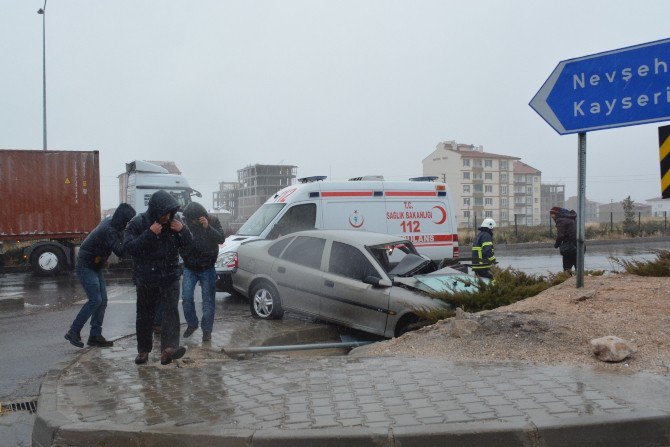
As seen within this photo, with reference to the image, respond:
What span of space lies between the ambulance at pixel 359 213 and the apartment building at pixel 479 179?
7158 centimetres

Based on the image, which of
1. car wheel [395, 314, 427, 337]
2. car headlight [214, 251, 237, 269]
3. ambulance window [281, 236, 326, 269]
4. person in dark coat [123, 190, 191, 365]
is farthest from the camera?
car headlight [214, 251, 237, 269]

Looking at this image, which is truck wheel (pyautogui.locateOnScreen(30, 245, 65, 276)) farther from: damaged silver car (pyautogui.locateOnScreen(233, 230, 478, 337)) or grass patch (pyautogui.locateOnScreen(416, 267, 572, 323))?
grass patch (pyautogui.locateOnScreen(416, 267, 572, 323))

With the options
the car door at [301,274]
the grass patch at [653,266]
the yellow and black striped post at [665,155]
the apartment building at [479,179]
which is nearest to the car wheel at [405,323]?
the car door at [301,274]

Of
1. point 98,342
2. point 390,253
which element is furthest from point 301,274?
point 98,342

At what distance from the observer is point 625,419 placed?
3947mm

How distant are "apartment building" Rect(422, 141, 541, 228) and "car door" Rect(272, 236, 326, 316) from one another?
7726cm

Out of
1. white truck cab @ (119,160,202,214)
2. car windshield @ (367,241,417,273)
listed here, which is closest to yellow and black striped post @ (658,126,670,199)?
car windshield @ (367,241,417,273)

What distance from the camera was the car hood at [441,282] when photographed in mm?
7789

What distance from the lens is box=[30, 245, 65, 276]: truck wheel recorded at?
696 inches

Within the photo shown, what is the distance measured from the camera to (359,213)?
13.2 metres

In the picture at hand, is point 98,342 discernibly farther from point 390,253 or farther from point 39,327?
point 390,253

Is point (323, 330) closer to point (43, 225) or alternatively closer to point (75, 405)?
point (75, 405)

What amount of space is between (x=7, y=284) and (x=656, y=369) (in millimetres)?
15406

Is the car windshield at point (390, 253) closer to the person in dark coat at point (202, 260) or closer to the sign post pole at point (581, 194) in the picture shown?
the person in dark coat at point (202, 260)
